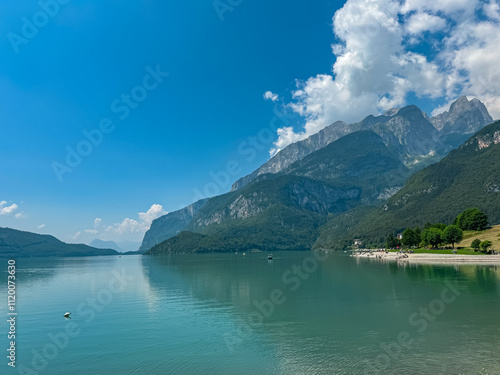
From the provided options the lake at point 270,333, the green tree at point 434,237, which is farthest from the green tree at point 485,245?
the lake at point 270,333

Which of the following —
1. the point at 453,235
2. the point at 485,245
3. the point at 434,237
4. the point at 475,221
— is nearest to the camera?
the point at 485,245

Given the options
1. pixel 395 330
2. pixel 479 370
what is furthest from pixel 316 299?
pixel 479 370

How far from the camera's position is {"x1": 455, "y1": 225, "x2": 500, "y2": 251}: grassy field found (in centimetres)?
14721

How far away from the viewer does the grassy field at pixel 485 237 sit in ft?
483

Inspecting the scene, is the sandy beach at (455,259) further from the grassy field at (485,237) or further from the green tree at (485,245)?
the grassy field at (485,237)

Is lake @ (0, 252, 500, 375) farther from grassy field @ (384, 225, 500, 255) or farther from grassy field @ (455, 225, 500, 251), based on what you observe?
grassy field @ (455, 225, 500, 251)

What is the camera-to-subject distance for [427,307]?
5466 centimetres

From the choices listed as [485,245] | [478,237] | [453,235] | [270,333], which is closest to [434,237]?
[453,235]

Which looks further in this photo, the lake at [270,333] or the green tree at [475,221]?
the green tree at [475,221]

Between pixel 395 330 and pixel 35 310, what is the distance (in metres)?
67.8

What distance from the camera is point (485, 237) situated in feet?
516

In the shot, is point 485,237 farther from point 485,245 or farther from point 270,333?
point 270,333

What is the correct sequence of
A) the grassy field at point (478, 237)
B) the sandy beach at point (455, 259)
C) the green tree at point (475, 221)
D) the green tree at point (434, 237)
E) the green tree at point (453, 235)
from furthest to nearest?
the green tree at point (475, 221) < the green tree at point (434, 237) < the green tree at point (453, 235) < the grassy field at point (478, 237) < the sandy beach at point (455, 259)

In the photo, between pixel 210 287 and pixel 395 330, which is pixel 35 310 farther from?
pixel 395 330
